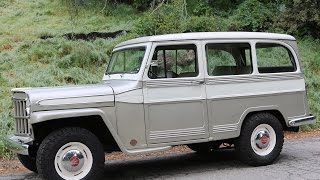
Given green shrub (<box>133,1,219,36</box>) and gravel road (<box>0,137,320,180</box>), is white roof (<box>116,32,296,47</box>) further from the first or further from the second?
green shrub (<box>133,1,219,36</box>)

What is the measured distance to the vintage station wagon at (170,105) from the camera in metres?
6.32

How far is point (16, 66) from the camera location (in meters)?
14.3

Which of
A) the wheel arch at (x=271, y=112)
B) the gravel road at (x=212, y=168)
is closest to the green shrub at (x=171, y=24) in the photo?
the gravel road at (x=212, y=168)

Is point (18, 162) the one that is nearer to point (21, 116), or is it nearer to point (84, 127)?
point (21, 116)

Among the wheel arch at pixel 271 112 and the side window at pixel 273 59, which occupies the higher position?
the side window at pixel 273 59

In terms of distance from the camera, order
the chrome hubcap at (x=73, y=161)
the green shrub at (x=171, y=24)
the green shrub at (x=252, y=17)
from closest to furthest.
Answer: the chrome hubcap at (x=73, y=161), the green shrub at (x=171, y=24), the green shrub at (x=252, y=17)

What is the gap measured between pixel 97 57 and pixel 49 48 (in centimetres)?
178

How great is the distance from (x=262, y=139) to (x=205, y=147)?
1.23m

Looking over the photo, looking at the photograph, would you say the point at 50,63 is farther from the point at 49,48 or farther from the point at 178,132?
the point at 178,132

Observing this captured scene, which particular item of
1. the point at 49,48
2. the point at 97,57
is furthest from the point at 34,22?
the point at 97,57

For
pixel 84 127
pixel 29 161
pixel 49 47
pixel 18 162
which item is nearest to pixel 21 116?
pixel 84 127

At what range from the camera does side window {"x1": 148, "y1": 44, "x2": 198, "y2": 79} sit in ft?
23.0

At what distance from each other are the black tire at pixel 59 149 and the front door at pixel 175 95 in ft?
2.75

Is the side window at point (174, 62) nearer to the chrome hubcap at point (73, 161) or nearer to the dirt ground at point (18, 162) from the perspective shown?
the chrome hubcap at point (73, 161)
